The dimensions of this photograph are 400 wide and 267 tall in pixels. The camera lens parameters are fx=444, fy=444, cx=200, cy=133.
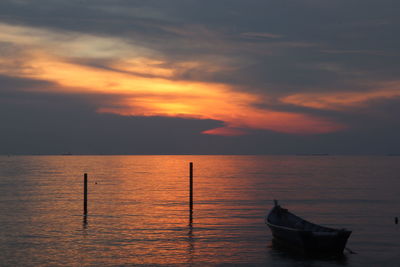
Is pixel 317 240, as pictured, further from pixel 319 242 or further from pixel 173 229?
pixel 173 229

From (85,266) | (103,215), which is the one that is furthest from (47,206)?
(85,266)

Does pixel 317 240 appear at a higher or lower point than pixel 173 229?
higher

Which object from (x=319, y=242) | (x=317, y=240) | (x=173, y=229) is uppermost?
(x=317, y=240)

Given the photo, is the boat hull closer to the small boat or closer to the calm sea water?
the small boat

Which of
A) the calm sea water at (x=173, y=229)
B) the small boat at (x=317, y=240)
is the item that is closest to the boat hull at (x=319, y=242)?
the small boat at (x=317, y=240)

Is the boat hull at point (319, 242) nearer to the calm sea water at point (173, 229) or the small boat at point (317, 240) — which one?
the small boat at point (317, 240)

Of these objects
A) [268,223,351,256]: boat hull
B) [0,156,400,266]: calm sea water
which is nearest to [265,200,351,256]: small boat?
[268,223,351,256]: boat hull

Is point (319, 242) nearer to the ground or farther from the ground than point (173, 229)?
farther from the ground

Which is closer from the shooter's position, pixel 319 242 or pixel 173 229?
pixel 319 242

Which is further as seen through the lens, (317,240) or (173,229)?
(173,229)

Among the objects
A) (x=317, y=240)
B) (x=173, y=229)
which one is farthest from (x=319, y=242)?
(x=173, y=229)

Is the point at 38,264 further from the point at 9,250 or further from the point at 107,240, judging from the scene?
the point at 107,240

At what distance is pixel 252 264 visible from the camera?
994 inches

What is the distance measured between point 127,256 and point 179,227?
10.3m
